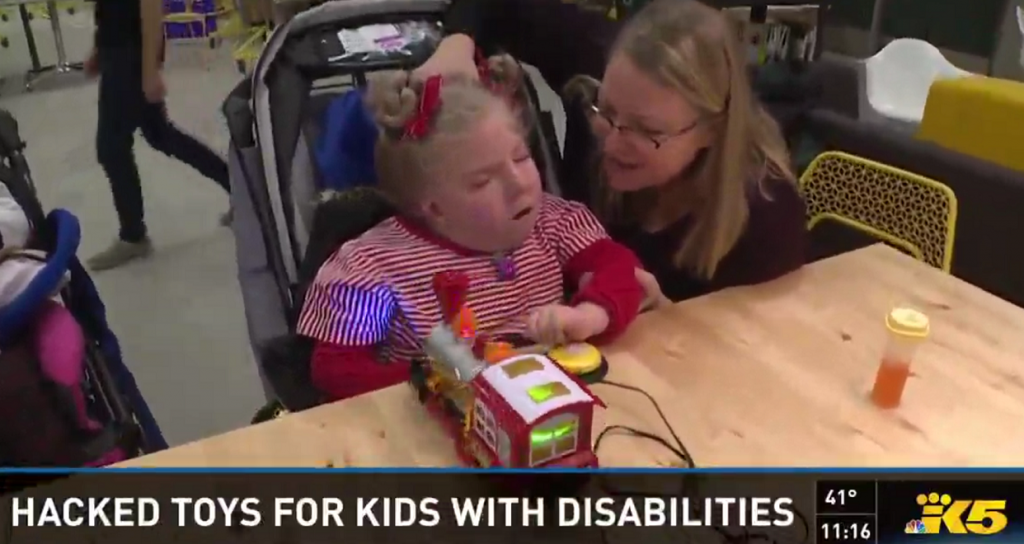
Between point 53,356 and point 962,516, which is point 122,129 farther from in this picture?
point 962,516

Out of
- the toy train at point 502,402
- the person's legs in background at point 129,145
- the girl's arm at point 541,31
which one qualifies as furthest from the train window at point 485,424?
the person's legs in background at point 129,145

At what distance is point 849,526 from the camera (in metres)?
0.89

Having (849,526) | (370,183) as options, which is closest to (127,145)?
(370,183)

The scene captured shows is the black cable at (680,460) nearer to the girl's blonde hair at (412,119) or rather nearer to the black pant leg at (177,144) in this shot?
the girl's blonde hair at (412,119)

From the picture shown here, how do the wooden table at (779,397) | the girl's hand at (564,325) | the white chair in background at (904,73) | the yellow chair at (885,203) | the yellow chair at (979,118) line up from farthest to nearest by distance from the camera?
1. the white chair in background at (904,73)
2. the yellow chair at (979,118)
3. the yellow chair at (885,203)
4. the girl's hand at (564,325)
5. the wooden table at (779,397)

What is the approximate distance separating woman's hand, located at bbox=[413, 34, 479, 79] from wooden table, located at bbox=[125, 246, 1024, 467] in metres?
0.46

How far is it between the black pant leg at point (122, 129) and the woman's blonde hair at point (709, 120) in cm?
166

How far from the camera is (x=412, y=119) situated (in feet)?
3.95

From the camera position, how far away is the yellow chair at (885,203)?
149 centimetres

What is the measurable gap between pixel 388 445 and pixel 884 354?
1.82 feet

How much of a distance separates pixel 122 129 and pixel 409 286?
180 centimetres

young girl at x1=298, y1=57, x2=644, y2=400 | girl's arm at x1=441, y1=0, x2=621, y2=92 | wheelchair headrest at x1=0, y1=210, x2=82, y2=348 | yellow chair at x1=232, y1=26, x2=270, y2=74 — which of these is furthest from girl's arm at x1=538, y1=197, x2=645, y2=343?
yellow chair at x1=232, y1=26, x2=270, y2=74

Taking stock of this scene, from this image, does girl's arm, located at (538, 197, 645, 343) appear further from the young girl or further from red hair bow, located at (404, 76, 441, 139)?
red hair bow, located at (404, 76, 441, 139)

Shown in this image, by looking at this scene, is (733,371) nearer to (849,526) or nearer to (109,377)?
(849,526)
